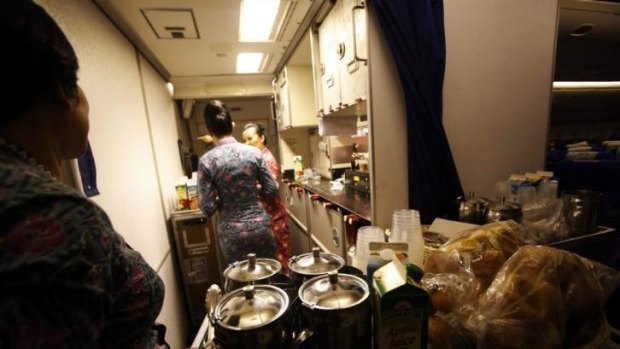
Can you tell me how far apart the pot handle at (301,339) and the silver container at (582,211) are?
1303 mm

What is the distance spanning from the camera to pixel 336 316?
48cm

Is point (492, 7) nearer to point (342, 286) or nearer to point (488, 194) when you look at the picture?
point (488, 194)

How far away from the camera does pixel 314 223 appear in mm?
2178

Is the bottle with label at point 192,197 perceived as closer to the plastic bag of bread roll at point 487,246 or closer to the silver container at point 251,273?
the silver container at point 251,273

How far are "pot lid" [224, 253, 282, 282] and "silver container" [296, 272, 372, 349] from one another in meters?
0.16

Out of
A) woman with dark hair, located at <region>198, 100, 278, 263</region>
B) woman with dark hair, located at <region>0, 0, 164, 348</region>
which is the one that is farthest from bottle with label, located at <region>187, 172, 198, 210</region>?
woman with dark hair, located at <region>0, 0, 164, 348</region>

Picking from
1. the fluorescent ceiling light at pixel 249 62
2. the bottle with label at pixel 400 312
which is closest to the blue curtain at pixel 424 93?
the bottle with label at pixel 400 312

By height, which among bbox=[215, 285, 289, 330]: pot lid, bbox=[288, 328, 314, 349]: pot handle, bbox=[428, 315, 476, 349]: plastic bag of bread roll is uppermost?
bbox=[215, 285, 289, 330]: pot lid

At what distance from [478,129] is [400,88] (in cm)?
53

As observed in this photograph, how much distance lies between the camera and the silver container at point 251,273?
0.66 meters

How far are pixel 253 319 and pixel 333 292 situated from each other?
166 millimetres

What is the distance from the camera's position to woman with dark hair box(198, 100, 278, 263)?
1.62 m

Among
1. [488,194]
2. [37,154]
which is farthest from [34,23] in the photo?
[488,194]

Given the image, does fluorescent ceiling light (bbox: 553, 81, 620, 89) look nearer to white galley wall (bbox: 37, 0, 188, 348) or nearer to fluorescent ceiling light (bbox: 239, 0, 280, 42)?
fluorescent ceiling light (bbox: 239, 0, 280, 42)
